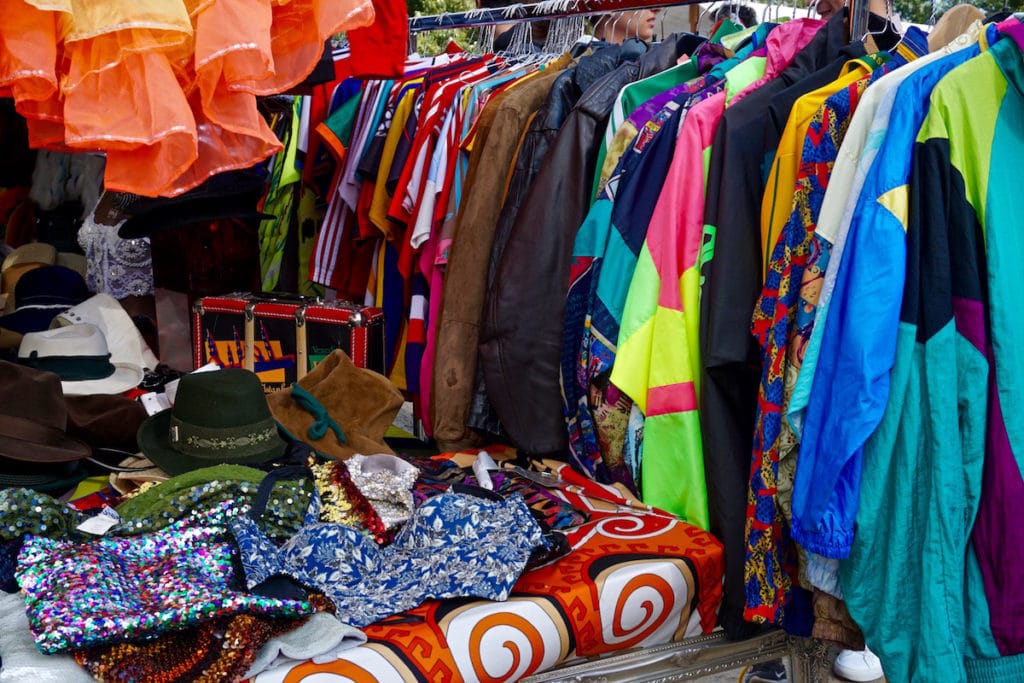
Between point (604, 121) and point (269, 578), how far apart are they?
1306 millimetres

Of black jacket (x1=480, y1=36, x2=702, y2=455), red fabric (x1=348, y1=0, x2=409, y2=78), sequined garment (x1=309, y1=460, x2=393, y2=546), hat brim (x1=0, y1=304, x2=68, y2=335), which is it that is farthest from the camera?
hat brim (x1=0, y1=304, x2=68, y2=335)

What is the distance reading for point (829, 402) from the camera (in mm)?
1595

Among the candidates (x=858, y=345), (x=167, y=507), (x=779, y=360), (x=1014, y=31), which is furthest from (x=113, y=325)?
(x=1014, y=31)

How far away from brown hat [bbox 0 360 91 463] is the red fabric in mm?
1042

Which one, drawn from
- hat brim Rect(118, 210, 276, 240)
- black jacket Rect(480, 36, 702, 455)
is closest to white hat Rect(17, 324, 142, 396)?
hat brim Rect(118, 210, 276, 240)

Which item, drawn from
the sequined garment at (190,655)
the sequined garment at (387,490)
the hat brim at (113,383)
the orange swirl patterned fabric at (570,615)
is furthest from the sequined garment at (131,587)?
the hat brim at (113,383)

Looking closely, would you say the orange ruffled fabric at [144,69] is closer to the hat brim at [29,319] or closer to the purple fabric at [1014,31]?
the purple fabric at [1014,31]

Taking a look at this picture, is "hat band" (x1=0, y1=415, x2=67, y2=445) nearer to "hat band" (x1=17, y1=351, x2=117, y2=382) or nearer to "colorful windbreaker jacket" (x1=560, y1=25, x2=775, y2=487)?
"hat band" (x1=17, y1=351, x2=117, y2=382)

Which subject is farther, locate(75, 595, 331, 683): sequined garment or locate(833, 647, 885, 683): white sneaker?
locate(833, 647, 885, 683): white sneaker

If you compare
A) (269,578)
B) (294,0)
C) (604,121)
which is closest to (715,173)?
(604,121)

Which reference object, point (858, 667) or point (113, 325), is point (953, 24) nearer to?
point (858, 667)

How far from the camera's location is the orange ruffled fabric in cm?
150

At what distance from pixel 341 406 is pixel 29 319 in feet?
4.06

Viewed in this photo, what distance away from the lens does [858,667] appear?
2.59m
